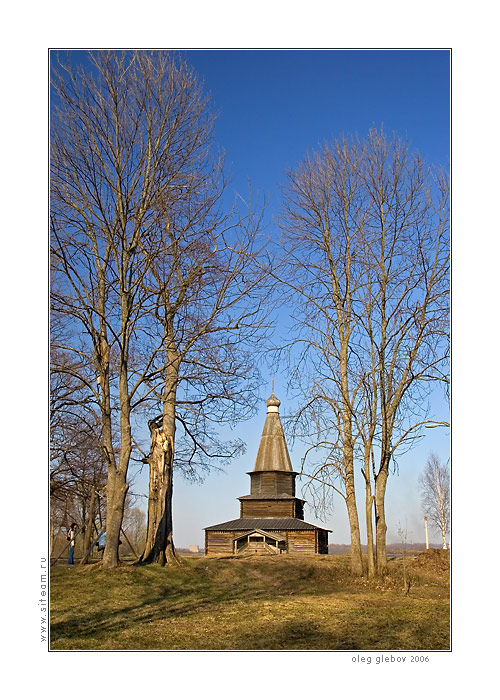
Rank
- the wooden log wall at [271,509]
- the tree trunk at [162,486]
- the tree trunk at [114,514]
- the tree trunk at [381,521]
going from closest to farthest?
1. the tree trunk at [114,514]
2. the tree trunk at [381,521]
3. the tree trunk at [162,486]
4. the wooden log wall at [271,509]

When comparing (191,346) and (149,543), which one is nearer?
(191,346)

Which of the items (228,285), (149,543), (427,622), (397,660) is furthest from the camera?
(149,543)

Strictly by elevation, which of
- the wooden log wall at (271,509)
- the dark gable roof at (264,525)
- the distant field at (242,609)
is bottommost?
the dark gable roof at (264,525)

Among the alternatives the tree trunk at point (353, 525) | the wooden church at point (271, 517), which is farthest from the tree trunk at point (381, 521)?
the wooden church at point (271, 517)

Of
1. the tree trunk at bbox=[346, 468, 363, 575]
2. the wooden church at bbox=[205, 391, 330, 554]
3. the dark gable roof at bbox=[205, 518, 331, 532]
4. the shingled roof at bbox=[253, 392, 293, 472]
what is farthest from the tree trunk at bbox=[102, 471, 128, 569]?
the shingled roof at bbox=[253, 392, 293, 472]

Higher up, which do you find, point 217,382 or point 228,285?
point 228,285

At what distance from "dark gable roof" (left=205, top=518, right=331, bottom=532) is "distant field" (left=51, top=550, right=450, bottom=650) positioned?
556 inches

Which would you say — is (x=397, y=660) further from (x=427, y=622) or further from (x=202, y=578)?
(x=202, y=578)

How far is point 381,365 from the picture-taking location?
1570 cm

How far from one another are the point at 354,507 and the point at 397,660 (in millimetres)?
8699

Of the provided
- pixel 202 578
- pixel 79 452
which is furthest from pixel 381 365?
pixel 79 452

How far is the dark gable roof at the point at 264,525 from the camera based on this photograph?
30.6 m

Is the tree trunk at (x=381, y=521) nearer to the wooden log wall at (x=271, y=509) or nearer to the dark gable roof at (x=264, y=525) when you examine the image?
the dark gable roof at (x=264, y=525)

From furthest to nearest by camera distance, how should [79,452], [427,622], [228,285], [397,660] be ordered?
[79,452]
[228,285]
[427,622]
[397,660]
